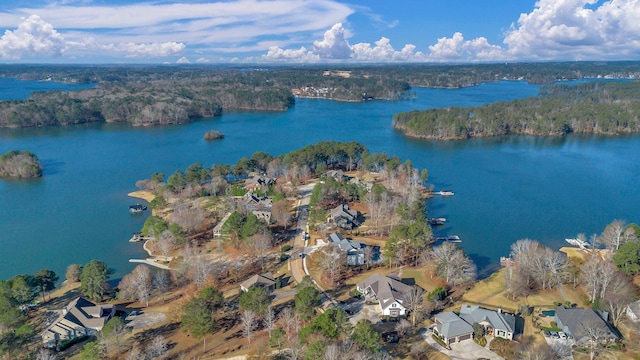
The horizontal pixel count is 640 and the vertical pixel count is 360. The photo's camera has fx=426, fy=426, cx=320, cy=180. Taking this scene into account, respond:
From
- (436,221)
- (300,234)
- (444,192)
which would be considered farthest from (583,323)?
(444,192)

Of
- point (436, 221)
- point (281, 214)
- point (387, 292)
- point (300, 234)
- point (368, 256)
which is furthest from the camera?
point (436, 221)

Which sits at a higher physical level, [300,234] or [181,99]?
[181,99]

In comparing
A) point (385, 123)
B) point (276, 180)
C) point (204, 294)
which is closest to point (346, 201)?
point (276, 180)

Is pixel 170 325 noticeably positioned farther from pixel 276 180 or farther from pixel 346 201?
pixel 276 180

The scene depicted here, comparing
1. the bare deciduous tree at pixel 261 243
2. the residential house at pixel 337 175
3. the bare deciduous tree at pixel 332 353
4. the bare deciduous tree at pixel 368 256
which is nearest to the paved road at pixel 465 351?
the bare deciduous tree at pixel 332 353

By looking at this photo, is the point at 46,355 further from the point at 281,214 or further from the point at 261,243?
the point at 281,214

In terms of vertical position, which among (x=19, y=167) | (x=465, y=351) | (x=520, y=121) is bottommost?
(x=465, y=351)
